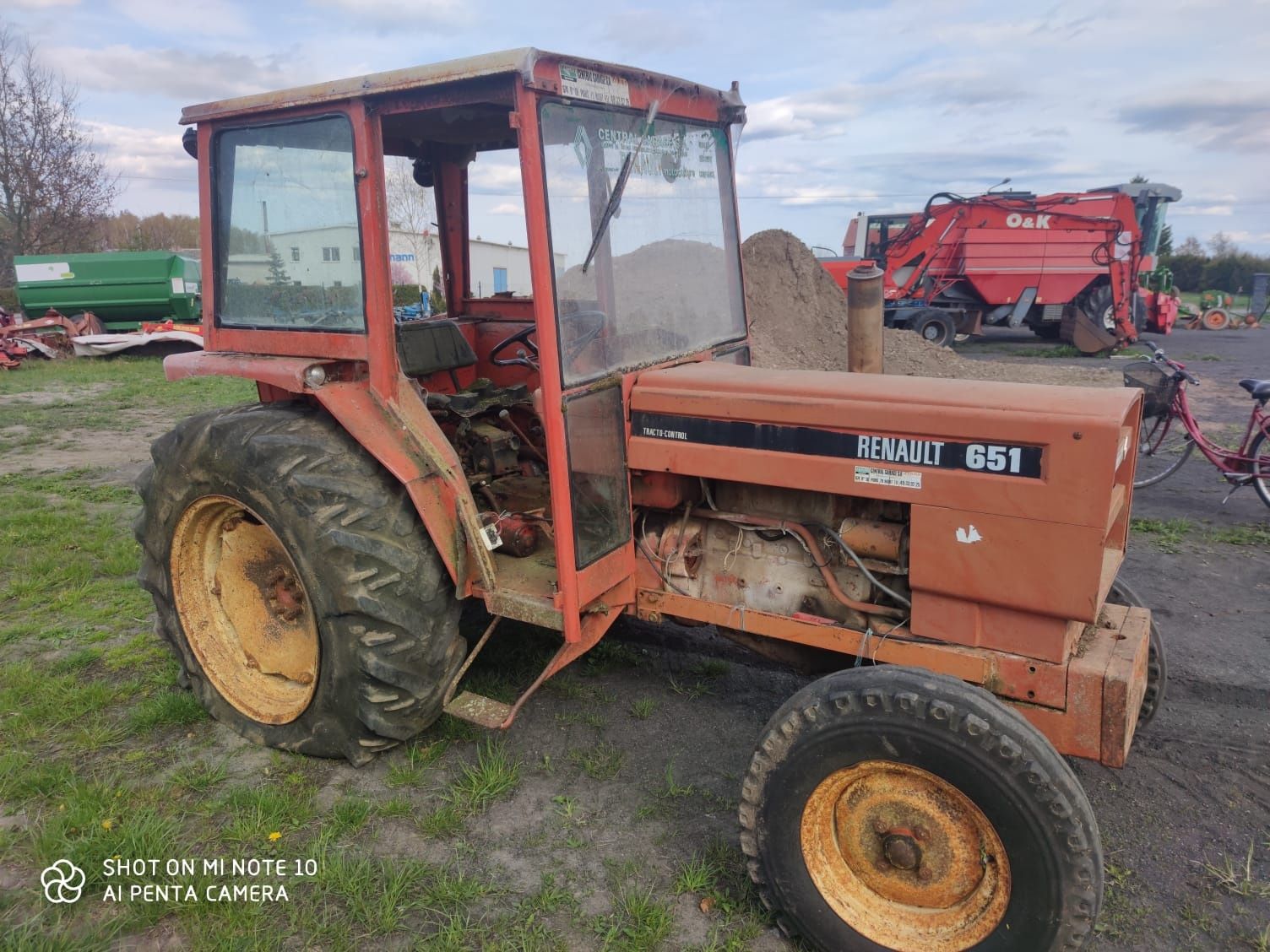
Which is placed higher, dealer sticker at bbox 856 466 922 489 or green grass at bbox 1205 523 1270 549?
dealer sticker at bbox 856 466 922 489

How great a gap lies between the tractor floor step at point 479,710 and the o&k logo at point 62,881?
1180mm

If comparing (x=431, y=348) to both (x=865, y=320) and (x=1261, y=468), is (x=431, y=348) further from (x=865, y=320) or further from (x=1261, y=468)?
(x=1261, y=468)

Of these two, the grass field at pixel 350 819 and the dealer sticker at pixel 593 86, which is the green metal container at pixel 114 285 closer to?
the grass field at pixel 350 819

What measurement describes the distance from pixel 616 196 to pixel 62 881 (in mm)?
2723

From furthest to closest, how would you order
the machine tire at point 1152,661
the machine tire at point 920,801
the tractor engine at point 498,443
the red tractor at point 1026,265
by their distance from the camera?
the red tractor at point 1026,265 → the tractor engine at point 498,443 → the machine tire at point 1152,661 → the machine tire at point 920,801

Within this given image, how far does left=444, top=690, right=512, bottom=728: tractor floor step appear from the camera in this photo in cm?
290

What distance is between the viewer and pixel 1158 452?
7805 millimetres

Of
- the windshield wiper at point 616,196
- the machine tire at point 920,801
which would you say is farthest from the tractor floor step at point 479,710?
the windshield wiper at point 616,196

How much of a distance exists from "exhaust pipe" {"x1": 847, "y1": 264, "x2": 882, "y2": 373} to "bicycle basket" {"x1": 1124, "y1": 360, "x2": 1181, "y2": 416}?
13.8 feet

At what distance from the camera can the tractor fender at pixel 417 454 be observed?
2.95m

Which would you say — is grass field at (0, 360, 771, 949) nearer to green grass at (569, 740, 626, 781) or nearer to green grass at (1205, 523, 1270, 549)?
green grass at (569, 740, 626, 781)

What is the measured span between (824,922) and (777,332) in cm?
1119

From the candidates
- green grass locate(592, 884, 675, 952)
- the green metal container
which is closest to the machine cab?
green grass locate(592, 884, 675, 952)

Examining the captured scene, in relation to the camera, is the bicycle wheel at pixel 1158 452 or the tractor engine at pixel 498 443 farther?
the bicycle wheel at pixel 1158 452
